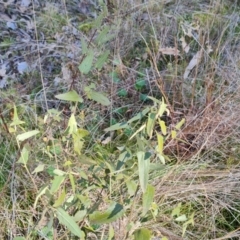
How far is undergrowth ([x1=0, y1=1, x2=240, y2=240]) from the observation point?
5.34 ft

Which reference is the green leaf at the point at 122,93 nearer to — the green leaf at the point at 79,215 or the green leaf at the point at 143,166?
the green leaf at the point at 79,215

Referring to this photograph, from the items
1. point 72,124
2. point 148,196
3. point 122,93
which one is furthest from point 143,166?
point 122,93

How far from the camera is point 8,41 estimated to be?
320 cm

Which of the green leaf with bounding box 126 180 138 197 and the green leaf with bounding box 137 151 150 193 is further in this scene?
the green leaf with bounding box 126 180 138 197

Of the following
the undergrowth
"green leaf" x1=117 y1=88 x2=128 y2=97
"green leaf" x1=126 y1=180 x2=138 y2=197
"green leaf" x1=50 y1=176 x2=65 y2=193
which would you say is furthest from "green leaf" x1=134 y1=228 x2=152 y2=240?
"green leaf" x1=117 y1=88 x2=128 y2=97

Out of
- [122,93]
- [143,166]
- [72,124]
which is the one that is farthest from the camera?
[122,93]

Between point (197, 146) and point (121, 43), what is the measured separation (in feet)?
2.97

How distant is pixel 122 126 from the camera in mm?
1542

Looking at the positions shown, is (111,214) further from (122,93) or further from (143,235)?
(122,93)

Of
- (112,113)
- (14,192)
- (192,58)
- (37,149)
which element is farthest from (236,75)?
(14,192)

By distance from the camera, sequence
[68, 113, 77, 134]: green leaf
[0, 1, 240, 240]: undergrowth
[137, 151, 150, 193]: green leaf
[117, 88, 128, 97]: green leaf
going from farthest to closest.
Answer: [117, 88, 128, 97]: green leaf, [0, 1, 240, 240]: undergrowth, [68, 113, 77, 134]: green leaf, [137, 151, 150, 193]: green leaf

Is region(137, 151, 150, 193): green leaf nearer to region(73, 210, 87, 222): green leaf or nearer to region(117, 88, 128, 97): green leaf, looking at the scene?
Answer: region(73, 210, 87, 222): green leaf

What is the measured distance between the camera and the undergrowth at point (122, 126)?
5.34 ft

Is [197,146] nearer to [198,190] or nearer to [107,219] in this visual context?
[198,190]
